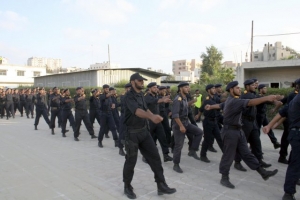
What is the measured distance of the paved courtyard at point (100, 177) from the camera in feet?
13.7

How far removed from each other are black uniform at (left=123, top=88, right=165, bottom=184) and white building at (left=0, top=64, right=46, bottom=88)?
5388cm

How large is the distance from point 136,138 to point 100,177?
5.12 ft

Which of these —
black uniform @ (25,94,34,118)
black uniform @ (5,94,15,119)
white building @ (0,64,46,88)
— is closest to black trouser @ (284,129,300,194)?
black uniform @ (25,94,34,118)

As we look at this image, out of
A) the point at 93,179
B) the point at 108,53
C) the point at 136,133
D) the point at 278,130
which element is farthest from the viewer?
the point at 108,53

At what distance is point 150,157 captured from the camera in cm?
412

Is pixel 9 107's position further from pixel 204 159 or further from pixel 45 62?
pixel 45 62

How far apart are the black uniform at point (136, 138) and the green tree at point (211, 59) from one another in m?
39.2

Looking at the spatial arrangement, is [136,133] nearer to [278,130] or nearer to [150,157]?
[150,157]

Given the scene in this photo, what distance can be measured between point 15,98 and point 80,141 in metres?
9.99

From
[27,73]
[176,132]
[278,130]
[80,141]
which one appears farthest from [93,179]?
[27,73]

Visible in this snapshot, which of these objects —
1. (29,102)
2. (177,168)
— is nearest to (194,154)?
(177,168)

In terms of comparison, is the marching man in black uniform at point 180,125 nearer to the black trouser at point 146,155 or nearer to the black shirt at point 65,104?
the black trouser at point 146,155

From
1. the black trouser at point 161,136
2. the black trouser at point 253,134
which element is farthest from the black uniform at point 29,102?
the black trouser at point 253,134

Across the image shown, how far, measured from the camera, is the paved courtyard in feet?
13.7
